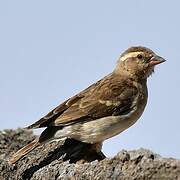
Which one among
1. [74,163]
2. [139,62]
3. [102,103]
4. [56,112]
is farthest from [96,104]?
[74,163]

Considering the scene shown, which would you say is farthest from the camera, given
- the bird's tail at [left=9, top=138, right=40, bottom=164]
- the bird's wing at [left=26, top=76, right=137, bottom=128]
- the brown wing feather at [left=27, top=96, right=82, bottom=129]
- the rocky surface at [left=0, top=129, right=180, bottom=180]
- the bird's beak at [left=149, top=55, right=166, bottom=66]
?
the bird's beak at [left=149, top=55, right=166, bottom=66]

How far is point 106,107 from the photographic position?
30.0ft

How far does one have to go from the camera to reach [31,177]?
723cm

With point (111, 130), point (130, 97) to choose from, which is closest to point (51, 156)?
point (111, 130)

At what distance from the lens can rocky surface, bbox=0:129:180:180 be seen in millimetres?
5891

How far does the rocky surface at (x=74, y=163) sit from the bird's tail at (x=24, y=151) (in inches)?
3.1

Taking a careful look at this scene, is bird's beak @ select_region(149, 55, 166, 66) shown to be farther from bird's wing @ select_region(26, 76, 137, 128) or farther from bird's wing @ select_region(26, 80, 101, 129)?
bird's wing @ select_region(26, 80, 101, 129)

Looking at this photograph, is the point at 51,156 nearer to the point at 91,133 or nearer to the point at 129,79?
the point at 91,133

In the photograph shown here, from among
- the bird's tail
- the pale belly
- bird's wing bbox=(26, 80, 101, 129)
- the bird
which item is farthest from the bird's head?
the bird's tail

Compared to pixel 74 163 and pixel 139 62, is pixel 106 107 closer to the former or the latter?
pixel 139 62

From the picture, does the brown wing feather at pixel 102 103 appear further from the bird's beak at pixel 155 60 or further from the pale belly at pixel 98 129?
the bird's beak at pixel 155 60

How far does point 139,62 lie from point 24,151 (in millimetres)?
2946

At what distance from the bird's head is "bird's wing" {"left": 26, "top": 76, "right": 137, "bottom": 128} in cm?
38

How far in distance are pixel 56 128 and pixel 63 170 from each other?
153 cm
